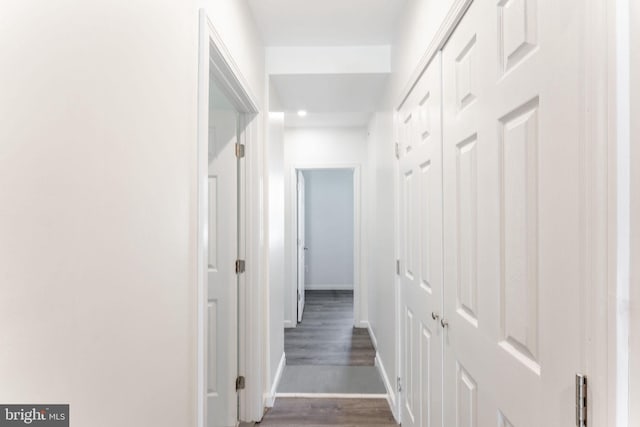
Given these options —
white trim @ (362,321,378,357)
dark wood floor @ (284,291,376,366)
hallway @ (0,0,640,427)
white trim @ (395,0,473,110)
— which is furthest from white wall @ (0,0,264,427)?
white trim @ (362,321,378,357)

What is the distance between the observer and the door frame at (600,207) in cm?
55

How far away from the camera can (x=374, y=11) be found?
6.80ft

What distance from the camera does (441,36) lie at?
1.33 meters

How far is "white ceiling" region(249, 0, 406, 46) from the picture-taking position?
2.01 meters

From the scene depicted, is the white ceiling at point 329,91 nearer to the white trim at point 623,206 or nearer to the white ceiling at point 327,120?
the white ceiling at point 327,120

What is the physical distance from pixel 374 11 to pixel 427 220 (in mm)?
1349

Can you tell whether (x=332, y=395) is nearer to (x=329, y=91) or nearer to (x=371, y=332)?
(x=371, y=332)

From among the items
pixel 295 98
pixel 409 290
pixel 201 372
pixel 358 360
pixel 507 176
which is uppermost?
pixel 295 98

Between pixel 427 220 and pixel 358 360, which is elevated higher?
pixel 427 220

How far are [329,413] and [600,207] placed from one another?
7.51ft

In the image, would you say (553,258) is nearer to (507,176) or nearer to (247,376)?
(507,176)

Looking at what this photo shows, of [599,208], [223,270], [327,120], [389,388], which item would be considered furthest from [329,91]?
[599,208]

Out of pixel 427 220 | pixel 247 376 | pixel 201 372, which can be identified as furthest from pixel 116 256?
pixel 247 376

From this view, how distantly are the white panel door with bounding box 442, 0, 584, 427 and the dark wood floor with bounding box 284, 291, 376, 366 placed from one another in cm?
212
